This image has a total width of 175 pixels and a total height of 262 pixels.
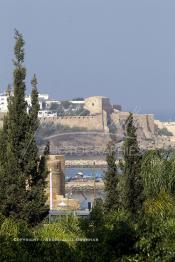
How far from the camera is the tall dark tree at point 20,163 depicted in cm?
1512

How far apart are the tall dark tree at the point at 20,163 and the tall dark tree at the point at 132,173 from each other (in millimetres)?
2253

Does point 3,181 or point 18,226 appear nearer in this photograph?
point 18,226

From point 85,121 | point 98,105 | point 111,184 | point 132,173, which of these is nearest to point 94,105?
point 98,105

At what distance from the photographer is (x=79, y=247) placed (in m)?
10.7

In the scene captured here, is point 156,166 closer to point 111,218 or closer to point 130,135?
point 130,135

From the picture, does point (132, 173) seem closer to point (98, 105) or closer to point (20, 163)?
point (20, 163)

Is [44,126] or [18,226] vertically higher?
[44,126]

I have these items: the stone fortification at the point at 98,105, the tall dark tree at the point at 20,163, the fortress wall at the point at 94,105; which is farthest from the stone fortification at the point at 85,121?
the tall dark tree at the point at 20,163

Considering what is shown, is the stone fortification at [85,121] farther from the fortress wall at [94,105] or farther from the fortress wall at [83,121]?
the fortress wall at [94,105]

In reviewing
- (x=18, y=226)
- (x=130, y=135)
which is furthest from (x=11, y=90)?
(x=18, y=226)

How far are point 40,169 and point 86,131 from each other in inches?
3808

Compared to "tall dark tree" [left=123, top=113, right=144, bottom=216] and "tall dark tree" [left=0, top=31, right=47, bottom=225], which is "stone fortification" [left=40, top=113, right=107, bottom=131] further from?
"tall dark tree" [left=0, top=31, right=47, bottom=225]

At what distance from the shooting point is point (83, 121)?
112 m

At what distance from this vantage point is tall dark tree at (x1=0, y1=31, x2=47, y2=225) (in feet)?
49.6
